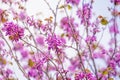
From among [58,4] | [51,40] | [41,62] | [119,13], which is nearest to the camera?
[51,40]

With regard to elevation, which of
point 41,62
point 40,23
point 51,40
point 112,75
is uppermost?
point 40,23

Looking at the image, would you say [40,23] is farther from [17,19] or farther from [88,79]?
[88,79]

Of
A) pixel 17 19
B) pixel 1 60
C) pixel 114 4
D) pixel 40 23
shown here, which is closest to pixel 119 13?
pixel 114 4

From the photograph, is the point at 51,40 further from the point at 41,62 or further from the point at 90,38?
the point at 90,38

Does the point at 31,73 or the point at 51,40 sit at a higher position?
the point at 51,40

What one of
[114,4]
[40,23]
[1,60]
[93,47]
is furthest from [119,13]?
[1,60]

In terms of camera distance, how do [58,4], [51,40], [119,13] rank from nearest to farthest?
[51,40] → [58,4] → [119,13]

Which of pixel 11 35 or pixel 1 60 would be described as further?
pixel 1 60
